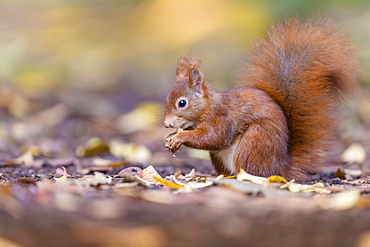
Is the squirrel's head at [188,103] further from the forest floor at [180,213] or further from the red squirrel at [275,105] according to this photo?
the forest floor at [180,213]

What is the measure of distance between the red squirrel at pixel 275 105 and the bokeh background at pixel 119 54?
5.53 feet

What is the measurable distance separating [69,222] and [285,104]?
176 centimetres

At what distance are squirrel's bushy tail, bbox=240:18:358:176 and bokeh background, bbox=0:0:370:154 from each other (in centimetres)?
166

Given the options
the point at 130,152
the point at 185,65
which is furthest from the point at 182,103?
the point at 130,152

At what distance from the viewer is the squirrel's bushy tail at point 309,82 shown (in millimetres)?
3080

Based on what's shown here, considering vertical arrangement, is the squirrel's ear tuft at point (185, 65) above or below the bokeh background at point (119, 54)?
below

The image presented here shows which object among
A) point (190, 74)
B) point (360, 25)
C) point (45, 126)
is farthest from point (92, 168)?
point (360, 25)

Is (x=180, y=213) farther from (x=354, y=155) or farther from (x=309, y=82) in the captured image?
(x=354, y=155)

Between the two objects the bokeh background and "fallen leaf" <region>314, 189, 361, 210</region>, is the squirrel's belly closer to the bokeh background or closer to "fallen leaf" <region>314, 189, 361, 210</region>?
"fallen leaf" <region>314, 189, 361, 210</region>

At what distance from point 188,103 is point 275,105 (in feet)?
1.61

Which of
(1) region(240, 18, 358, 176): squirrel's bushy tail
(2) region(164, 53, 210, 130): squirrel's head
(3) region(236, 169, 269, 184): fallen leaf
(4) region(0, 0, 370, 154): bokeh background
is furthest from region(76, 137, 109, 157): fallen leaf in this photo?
(3) region(236, 169, 269, 184): fallen leaf

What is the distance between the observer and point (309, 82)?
3098 millimetres

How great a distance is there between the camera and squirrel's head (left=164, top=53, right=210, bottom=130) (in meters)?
2.99

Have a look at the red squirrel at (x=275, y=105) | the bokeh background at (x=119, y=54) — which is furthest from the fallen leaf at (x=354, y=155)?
the red squirrel at (x=275, y=105)
